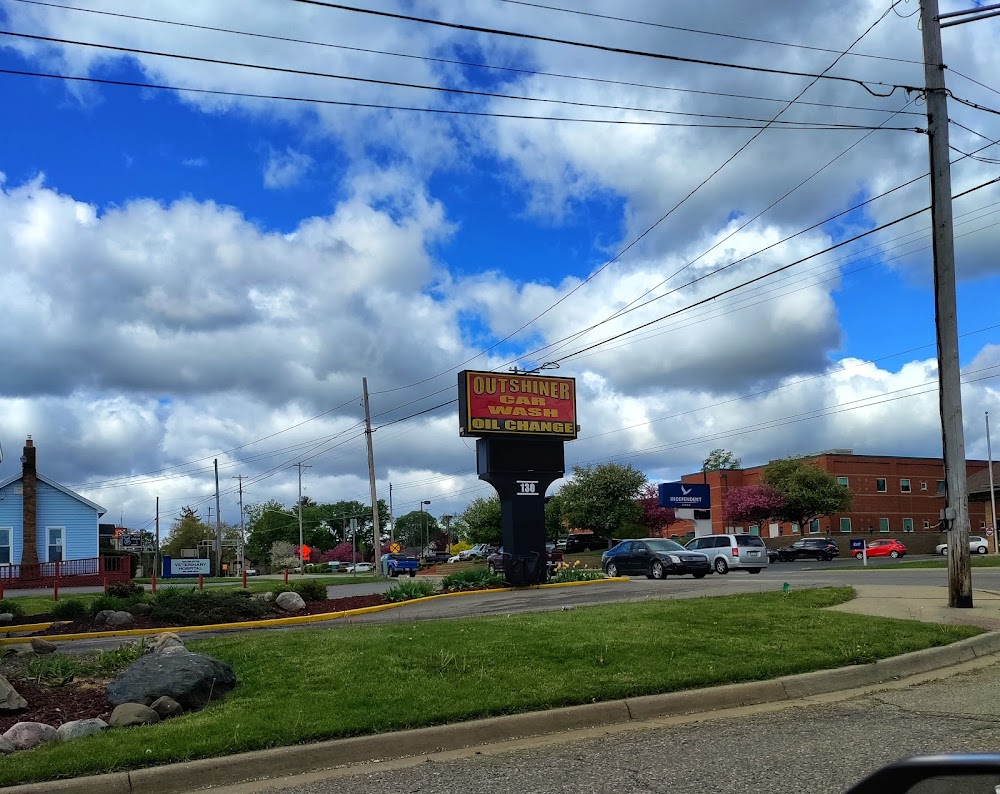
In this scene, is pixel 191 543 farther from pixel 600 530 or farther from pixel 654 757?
pixel 654 757

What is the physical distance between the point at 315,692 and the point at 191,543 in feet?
318

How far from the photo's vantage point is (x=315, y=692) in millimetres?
8719

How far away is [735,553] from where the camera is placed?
33.6 meters

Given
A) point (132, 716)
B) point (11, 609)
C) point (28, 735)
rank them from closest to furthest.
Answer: point (28, 735)
point (132, 716)
point (11, 609)

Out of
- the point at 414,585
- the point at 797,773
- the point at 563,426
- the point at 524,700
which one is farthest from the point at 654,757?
the point at 563,426

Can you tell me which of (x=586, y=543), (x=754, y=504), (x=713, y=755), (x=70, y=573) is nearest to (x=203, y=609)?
(x=713, y=755)

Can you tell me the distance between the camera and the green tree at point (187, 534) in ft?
327

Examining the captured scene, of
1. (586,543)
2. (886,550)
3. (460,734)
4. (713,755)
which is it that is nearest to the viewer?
(713,755)

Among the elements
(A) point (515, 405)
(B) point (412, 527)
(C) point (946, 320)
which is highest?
(C) point (946, 320)


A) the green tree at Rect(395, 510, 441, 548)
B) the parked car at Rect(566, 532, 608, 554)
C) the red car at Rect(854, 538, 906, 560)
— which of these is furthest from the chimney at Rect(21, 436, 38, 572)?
the green tree at Rect(395, 510, 441, 548)

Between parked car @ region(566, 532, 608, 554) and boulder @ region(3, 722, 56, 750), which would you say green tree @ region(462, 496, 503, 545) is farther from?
boulder @ region(3, 722, 56, 750)

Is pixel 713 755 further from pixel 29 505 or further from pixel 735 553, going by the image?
pixel 29 505

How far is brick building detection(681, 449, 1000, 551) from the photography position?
3100 inches

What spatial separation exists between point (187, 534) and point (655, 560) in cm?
8237
